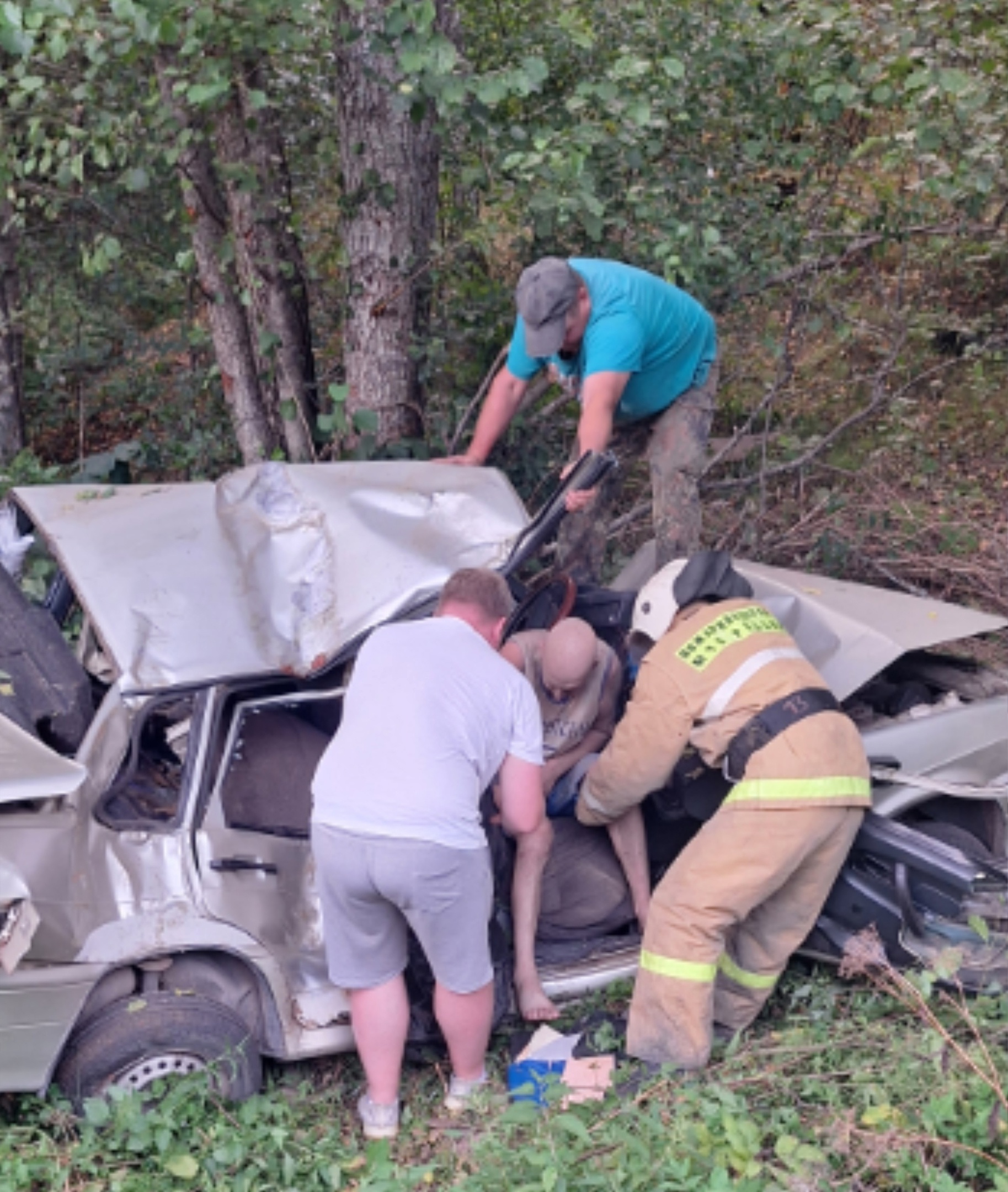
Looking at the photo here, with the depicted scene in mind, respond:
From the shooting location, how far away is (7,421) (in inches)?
327

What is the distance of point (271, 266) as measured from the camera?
6176 millimetres

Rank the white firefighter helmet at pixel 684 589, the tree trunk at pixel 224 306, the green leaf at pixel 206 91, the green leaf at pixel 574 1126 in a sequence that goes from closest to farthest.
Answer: the green leaf at pixel 574 1126 < the white firefighter helmet at pixel 684 589 < the green leaf at pixel 206 91 < the tree trunk at pixel 224 306

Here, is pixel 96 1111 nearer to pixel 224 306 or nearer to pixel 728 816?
pixel 728 816

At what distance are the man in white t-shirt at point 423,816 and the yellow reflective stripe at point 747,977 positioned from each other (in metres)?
0.75

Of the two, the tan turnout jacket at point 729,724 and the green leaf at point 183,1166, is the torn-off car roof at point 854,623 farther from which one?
the green leaf at point 183,1166

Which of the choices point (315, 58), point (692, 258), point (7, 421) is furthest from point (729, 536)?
point (7, 421)

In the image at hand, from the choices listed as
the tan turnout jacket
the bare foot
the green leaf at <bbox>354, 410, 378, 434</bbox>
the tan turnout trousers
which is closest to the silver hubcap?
the bare foot

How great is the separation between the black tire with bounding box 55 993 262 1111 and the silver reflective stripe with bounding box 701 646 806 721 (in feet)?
5.37

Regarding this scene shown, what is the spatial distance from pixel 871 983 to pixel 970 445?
19.9 feet

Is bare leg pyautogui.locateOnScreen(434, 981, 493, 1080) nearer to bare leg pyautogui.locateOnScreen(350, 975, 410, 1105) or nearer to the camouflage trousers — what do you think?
bare leg pyautogui.locateOnScreen(350, 975, 410, 1105)

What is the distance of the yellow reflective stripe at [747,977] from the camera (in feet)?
13.1

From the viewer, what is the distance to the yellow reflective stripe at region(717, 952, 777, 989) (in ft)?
13.1

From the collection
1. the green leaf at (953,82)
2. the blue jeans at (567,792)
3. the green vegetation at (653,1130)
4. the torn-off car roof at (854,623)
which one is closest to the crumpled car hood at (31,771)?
the green vegetation at (653,1130)


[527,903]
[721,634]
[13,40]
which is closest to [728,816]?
[721,634]
